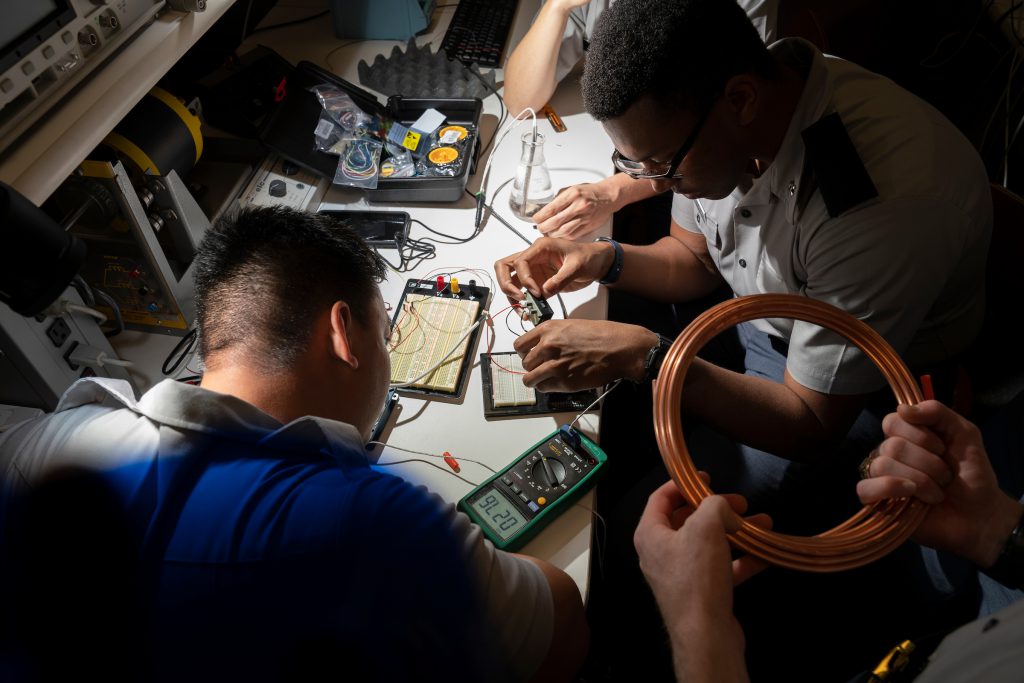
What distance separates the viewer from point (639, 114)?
1312mm

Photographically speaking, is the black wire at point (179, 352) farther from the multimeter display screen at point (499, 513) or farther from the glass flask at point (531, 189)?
the glass flask at point (531, 189)

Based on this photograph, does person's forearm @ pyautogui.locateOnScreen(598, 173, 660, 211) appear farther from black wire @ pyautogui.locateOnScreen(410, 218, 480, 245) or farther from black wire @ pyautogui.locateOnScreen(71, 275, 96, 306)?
black wire @ pyautogui.locateOnScreen(71, 275, 96, 306)

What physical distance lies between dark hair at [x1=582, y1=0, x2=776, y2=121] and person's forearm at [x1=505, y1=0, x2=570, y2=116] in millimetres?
808

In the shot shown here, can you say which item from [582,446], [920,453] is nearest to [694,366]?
[582,446]

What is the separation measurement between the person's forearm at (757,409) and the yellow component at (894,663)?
0.42 meters

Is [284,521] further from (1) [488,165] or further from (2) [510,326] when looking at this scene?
(1) [488,165]

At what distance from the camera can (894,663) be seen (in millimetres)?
1126

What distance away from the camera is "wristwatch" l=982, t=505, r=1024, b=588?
104 cm

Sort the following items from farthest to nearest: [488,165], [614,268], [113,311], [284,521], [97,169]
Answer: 1. [488,165]
2. [614,268]
3. [113,311]
4. [97,169]
5. [284,521]

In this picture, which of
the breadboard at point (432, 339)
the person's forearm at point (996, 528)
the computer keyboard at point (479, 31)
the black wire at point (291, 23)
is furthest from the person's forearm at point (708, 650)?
the black wire at point (291, 23)

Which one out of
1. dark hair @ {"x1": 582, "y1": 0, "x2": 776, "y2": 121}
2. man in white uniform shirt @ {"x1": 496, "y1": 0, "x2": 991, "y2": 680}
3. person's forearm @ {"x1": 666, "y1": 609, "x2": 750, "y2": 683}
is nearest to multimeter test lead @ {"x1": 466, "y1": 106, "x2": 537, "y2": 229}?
man in white uniform shirt @ {"x1": 496, "y1": 0, "x2": 991, "y2": 680}

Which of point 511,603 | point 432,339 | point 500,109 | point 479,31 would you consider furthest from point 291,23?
point 511,603

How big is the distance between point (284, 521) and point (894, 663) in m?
1.07

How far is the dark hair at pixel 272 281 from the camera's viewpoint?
3.54 feet
